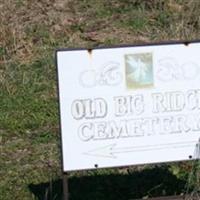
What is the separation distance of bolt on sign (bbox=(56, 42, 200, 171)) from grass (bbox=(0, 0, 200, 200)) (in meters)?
0.90

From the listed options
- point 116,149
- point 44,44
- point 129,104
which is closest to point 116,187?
point 116,149

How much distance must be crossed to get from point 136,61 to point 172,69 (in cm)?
23

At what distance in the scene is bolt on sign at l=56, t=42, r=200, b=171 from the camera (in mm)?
4496

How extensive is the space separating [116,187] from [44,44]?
2975 mm

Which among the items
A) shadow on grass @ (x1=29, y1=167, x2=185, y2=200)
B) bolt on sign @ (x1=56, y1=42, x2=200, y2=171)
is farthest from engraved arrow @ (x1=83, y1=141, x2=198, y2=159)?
shadow on grass @ (x1=29, y1=167, x2=185, y2=200)

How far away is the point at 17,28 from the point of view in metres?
8.41

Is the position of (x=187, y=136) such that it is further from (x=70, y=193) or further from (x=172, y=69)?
(x=70, y=193)

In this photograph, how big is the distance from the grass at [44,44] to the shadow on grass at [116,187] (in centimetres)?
5

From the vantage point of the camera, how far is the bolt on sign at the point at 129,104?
4.50 m

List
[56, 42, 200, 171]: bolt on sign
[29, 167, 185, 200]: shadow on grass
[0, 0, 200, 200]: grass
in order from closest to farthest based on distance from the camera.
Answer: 1. [56, 42, 200, 171]: bolt on sign
2. [29, 167, 185, 200]: shadow on grass
3. [0, 0, 200, 200]: grass

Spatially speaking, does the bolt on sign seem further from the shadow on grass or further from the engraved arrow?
the shadow on grass

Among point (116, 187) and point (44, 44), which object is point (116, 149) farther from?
point (44, 44)

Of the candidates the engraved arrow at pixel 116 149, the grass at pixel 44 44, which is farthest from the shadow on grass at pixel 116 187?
the engraved arrow at pixel 116 149

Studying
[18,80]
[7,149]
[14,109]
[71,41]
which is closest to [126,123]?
[7,149]
